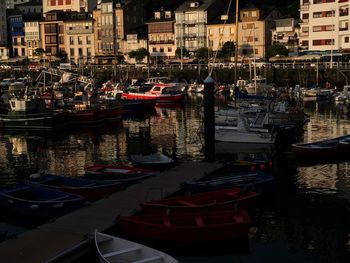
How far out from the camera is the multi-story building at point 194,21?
332 ft

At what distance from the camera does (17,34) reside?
12462 centimetres

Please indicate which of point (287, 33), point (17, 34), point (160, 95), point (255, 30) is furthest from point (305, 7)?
point (17, 34)

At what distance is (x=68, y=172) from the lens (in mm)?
28984

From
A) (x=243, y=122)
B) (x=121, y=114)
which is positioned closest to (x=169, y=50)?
(x=121, y=114)

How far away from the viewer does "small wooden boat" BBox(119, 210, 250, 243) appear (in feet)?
56.1

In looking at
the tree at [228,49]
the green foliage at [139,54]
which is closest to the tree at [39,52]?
the green foliage at [139,54]

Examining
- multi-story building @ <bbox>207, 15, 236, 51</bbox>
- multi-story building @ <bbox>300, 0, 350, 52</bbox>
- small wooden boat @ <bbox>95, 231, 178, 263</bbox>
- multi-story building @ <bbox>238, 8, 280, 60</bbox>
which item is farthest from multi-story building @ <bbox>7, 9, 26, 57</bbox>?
small wooden boat @ <bbox>95, 231, 178, 263</bbox>

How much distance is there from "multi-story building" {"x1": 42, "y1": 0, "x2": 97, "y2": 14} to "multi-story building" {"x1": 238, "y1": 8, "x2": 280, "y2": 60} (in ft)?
129

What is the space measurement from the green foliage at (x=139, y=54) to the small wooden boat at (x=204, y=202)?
8217 centimetres

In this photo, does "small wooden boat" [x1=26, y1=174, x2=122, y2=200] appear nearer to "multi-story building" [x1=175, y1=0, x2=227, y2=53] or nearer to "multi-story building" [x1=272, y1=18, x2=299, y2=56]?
"multi-story building" [x1=272, y1=18, x2=299, y2=56]

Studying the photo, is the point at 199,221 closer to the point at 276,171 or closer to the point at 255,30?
the point at 276,171

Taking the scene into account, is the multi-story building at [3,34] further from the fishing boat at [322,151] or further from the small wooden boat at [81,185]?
the small wooden boat at [81,185]

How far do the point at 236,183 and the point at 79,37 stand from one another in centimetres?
9717

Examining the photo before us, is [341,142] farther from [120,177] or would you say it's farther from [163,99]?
[163,99]
